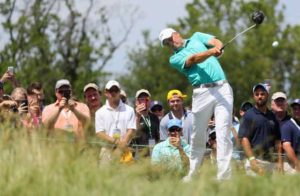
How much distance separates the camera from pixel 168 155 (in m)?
11.2

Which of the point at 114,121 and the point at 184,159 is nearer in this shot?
the point at 184,159

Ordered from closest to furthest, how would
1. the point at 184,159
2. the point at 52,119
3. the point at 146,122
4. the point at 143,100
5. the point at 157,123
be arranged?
the point at 184,159 → the point at 52,119 → the point at 146,122 → the point at 157,123 → the point at 143,100

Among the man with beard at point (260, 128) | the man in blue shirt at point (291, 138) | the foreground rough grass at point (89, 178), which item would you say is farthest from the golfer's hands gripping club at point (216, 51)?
the foreground rough grass at point (89, 178)

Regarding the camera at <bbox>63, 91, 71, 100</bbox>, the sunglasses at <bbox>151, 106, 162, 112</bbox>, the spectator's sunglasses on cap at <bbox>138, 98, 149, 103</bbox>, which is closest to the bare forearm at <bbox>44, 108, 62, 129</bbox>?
the camera at <bbox>63, 91, 71, 100</bbox>

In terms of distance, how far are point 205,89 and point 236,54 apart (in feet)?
204

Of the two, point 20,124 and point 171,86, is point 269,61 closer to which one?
point 171,86

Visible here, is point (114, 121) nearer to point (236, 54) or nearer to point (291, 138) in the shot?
point (291, 138)

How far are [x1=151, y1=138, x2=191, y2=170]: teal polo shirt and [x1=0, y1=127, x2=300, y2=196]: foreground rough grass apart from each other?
45 centimetres

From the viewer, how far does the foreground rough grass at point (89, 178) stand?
8.92 meters

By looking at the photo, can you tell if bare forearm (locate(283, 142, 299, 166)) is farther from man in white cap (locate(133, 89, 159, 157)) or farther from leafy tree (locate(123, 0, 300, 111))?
leafy tree (locate(123, 0, 300, 111))

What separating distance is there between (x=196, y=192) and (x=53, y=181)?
125 centimetres

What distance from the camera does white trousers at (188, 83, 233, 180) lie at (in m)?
12.3

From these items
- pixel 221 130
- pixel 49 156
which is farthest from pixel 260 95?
pixel 49 156

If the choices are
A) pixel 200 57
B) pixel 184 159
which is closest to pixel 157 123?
pixel 200 57
